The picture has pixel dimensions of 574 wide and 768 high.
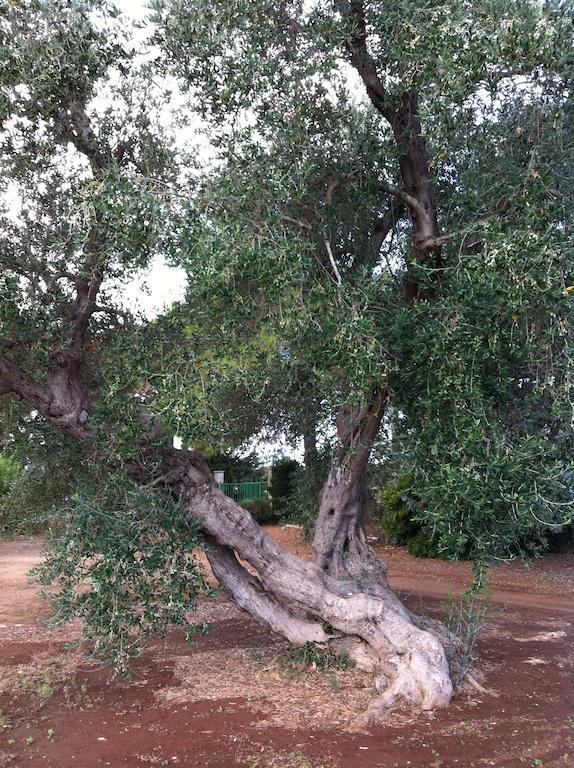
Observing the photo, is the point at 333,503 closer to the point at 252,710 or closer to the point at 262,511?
the point at 252,710

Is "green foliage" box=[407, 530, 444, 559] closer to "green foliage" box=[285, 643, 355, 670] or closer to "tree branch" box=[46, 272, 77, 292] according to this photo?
"green foliage" box=[285, 643, 355, 670]

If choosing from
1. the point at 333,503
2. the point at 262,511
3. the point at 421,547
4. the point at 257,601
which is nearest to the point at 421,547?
the point at 421,547

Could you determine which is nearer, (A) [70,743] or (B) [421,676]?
(A) [70,743]

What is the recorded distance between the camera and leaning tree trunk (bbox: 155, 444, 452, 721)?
6.75m

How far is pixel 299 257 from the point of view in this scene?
230 inches

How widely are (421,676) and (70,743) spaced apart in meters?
3.05

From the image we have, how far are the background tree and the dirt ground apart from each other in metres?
0.52

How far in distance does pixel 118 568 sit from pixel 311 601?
88.7 inches

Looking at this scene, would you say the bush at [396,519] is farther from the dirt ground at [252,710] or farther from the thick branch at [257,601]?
the thick branch at [257,601]

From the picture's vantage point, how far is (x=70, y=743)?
580 centimetres

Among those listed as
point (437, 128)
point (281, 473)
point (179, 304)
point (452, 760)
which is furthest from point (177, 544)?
point (281, 473)

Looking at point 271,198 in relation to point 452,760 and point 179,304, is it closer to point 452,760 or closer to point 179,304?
point 179,304

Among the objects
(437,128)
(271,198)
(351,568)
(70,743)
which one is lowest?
(70,743)

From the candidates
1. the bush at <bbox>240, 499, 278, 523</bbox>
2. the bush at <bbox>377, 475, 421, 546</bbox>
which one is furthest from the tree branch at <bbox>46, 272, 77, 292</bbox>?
the bush at <bbox>240, 499, 278, 523</bbox>
